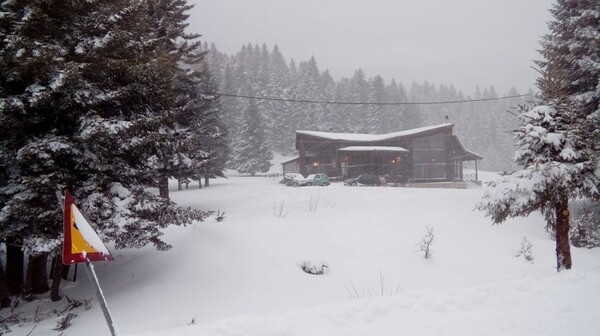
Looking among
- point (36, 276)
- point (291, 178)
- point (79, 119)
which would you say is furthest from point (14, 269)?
point (291, 178)

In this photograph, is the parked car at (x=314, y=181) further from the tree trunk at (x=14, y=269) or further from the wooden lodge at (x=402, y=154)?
the tree trunk at (x=14, y=269)

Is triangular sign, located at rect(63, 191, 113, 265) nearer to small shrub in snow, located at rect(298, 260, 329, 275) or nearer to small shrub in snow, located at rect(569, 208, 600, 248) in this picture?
small shrub in snow, located at rect(298, 260, 329, 275)

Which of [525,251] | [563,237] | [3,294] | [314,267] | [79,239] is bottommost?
[525,251]

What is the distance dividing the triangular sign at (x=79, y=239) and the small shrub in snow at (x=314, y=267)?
742 centimetres

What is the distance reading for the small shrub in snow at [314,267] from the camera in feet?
35.5

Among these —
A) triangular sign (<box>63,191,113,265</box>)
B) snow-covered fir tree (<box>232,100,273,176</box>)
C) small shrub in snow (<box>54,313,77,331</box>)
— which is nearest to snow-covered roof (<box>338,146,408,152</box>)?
snow-covered fir tree (<box>232,100,273,176</box>)

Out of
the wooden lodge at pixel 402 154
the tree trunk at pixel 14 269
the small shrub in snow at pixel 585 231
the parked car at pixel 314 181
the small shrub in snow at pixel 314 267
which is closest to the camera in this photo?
the tree trunk at pixel 14 269

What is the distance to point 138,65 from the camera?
30.3 ft

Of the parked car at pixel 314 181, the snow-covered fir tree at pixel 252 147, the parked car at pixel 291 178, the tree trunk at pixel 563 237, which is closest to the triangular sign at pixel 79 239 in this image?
the tree trunk at pixel 563 237

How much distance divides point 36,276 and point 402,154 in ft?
130

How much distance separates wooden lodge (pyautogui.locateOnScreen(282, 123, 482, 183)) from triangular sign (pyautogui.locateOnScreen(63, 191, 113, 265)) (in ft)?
128

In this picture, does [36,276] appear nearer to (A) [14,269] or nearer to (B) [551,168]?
(A) [14,269]

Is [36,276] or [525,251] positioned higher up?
[36,276]

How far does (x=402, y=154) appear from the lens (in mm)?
43688
